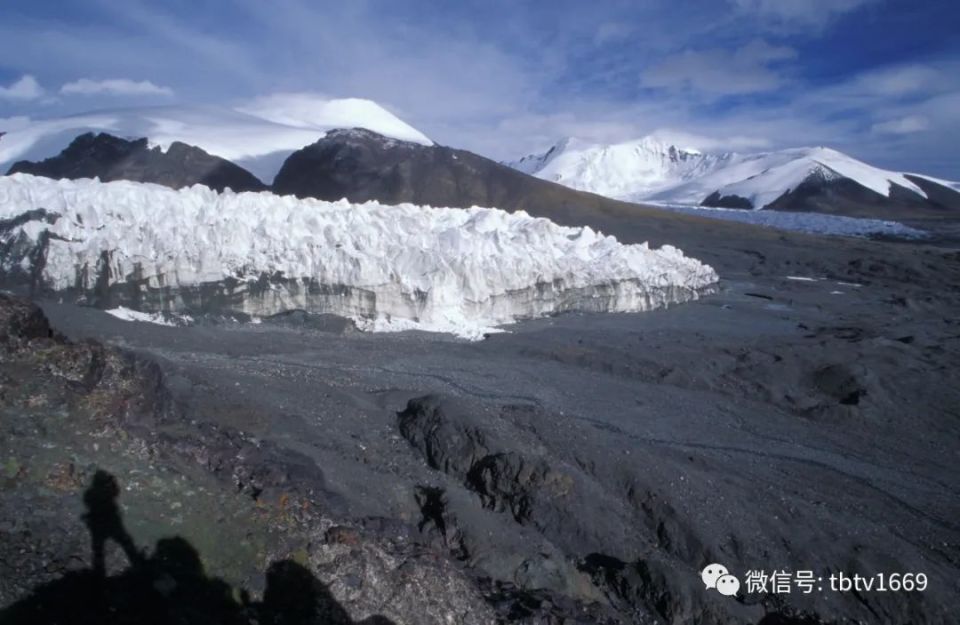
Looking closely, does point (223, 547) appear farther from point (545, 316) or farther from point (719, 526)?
point (545, 316)

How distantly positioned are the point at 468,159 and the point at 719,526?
2910 cm

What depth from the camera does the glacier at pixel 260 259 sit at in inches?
445

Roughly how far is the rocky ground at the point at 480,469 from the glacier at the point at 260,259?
842mm

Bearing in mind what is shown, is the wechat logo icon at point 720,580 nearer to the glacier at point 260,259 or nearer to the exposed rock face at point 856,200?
the glacier at point 260,259

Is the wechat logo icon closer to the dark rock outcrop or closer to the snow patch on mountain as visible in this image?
the snow patch on mountain

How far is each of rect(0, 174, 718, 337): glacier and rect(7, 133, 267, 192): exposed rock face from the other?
12.2 metres

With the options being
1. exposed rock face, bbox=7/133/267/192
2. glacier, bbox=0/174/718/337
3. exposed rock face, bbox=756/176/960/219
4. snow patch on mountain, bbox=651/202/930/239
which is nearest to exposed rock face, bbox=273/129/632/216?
exposed rock face, bbox=7/133/267/192

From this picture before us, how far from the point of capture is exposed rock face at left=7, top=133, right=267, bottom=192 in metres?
23.7

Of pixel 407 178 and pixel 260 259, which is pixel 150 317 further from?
pixel 407 178

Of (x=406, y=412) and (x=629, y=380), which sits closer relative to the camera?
(x=406, y=412)

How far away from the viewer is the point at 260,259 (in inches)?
458

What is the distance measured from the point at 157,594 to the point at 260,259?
8330 millimetres

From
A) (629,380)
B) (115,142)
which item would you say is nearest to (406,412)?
(629,380)

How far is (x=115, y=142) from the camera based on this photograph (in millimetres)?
25062
